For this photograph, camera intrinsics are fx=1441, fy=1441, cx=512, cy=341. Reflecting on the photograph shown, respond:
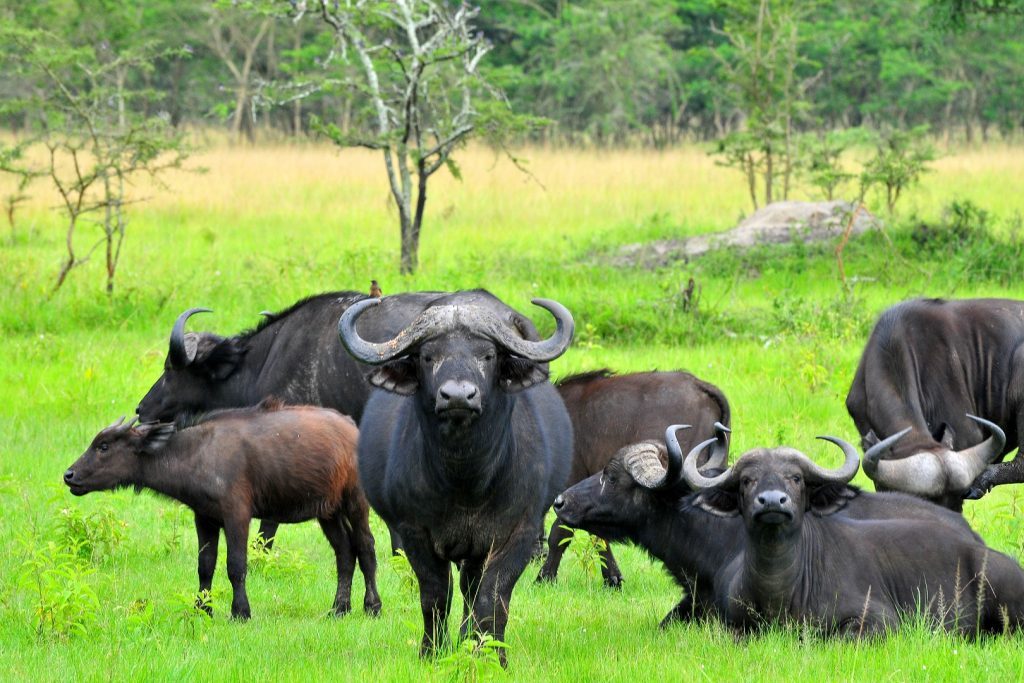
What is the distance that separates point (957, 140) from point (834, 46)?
19.7ft

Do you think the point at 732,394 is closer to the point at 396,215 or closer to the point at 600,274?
the point at 600,274

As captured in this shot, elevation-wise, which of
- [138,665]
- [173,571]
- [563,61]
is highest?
[563,61]

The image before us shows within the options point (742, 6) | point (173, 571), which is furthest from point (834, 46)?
point (173, 571)

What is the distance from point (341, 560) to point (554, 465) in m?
1.83

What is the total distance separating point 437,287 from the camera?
1559 centimetres

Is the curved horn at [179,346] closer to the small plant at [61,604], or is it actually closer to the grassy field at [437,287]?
the grassy field at [437,287]

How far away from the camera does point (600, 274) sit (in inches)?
680

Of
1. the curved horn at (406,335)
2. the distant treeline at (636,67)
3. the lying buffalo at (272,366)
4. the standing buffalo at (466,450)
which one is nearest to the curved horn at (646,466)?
the standing buffalo at (466,450)

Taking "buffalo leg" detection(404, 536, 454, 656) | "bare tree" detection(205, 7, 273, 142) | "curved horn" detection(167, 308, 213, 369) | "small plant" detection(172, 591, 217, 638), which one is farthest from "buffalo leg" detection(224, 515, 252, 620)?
"bare tree" detection(205, 7, 273, 142)

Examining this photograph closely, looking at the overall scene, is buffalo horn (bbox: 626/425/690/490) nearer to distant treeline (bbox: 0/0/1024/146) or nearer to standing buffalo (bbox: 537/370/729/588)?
standing buffalo (bbox: 537/370/729/588)

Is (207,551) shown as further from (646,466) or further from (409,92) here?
(409,92)

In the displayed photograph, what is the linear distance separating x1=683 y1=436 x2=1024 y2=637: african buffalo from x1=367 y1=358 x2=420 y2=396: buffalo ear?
1.62 m

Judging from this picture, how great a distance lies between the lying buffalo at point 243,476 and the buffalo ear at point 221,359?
6.67 feet

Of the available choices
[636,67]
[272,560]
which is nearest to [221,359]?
[272,560]
